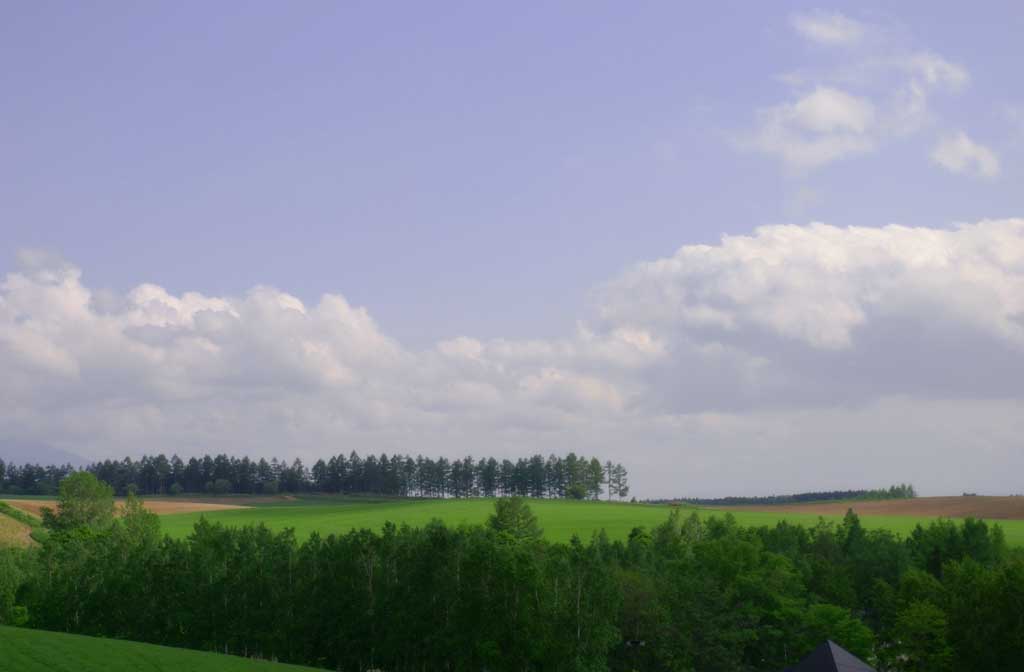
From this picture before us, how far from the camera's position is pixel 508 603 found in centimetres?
6969

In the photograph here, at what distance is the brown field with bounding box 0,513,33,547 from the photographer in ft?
390

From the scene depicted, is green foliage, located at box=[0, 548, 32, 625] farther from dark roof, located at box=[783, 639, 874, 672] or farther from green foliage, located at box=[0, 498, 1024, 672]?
dark roof, located at box=[783, 639, 874, 672]

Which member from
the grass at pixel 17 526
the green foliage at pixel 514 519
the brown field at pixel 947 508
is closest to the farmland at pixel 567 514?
the brown field at pixel 947 508

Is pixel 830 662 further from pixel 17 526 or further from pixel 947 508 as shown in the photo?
pixel 17 526

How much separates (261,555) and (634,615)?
99.8ft

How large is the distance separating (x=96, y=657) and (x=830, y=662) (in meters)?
39.2

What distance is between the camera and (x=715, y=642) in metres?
76.8

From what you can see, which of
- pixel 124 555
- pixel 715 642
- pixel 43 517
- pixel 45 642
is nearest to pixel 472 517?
pixel 43 517

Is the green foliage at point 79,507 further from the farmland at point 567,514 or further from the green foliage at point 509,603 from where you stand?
the green foliage at point 509,603

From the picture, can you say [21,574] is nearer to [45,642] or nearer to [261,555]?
[261,555]

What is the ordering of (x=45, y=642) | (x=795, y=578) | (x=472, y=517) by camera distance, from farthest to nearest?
(x=472, y=517) < (x=795, y=578) < (x=45, y=642)

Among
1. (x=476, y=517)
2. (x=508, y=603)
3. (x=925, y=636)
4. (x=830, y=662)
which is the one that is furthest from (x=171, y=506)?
(x=830, y=662)

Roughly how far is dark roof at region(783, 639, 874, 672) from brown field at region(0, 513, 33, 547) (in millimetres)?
95203

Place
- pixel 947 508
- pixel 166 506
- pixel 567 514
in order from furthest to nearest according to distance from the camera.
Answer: pixel 166 506 → pixel 567 514 → pixel 947 508
